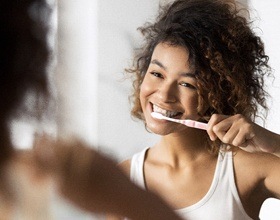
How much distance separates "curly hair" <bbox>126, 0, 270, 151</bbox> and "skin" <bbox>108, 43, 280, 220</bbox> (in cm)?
2

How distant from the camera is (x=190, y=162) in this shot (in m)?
0.85

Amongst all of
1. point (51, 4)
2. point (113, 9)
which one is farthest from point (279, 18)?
point (51, 4)

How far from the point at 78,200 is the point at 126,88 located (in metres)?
0.99

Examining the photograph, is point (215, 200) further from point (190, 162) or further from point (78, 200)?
point (78, 200)

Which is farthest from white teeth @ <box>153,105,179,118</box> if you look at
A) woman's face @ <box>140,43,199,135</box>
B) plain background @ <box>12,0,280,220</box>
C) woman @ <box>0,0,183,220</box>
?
woman @ <box>0,0,183,220</box>

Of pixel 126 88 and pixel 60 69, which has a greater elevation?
pixel 60 69

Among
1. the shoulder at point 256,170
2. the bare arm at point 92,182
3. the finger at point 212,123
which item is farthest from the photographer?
the shoulder at point 256,170

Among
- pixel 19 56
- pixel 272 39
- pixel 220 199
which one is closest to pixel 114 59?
pixel 272 39

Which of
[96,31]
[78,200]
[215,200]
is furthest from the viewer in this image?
[96,31]

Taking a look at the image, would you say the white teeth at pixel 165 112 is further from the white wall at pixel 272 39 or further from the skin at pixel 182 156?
the white wall at pixel 272 39

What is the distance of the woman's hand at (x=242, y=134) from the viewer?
69 cm

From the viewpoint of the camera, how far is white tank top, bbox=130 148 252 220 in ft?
2.67

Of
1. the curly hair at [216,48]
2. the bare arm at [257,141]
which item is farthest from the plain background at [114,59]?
the bare arm at [257,141]

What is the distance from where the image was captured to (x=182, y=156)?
0.85 m
